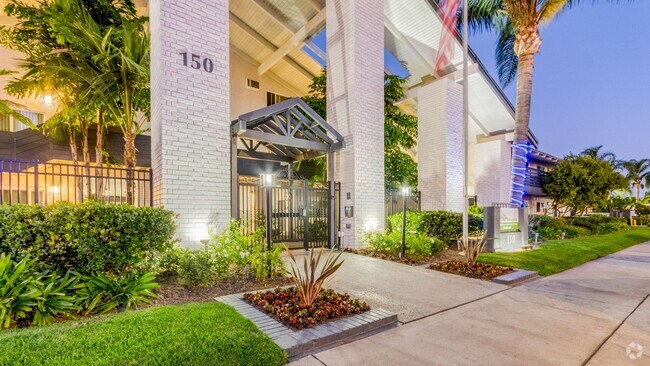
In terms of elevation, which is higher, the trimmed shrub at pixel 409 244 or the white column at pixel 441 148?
the white column at pixel 441 148

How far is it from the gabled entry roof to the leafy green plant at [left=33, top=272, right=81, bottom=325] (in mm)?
4360

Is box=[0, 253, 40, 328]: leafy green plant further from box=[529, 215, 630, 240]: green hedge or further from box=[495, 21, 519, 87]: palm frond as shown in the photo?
box=[495, 21, 519, 87]: palm frond

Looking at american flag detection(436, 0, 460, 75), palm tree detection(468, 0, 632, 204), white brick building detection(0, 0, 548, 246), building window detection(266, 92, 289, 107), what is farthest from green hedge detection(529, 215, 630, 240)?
building window detection(266, 92, 289, 107)

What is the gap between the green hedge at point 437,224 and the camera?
993 centimetres

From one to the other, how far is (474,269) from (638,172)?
57.9m

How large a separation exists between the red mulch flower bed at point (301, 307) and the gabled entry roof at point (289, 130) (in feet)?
13.7

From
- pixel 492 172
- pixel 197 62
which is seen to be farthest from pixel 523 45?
pixel 197 62

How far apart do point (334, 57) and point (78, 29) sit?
6.99m

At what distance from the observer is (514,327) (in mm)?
3730

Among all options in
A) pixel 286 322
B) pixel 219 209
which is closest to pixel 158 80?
pixel 219 209

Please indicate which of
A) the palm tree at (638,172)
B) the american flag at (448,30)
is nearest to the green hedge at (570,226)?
the american flag at (448,30)

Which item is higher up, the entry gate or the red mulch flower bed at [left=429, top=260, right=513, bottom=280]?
the entry gate

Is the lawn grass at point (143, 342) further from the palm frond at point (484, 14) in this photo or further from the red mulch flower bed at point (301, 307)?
the palm frond at point (484, 14)

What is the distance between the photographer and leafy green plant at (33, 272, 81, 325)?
3.53 meters
